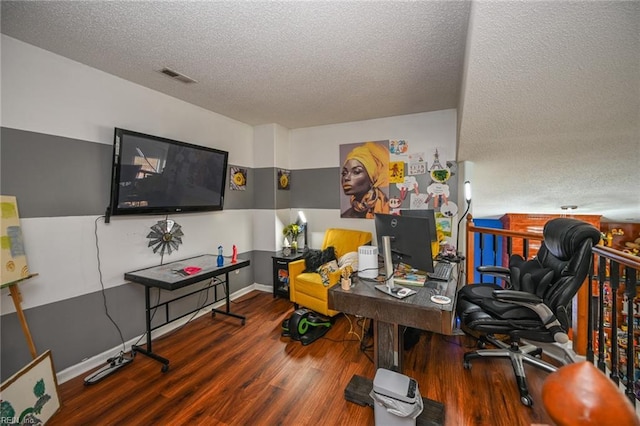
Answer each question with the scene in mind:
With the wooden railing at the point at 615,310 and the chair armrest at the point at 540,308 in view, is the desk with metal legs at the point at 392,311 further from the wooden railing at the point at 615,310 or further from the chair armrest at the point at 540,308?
the wooden railing at the point at 615,310

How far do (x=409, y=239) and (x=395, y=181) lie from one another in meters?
2.06

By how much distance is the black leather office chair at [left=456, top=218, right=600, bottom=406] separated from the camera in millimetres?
1783

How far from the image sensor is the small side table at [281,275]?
3750 millimetres

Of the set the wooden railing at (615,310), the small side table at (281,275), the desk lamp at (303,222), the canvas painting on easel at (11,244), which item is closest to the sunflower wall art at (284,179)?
the desk lamp at (303,222)

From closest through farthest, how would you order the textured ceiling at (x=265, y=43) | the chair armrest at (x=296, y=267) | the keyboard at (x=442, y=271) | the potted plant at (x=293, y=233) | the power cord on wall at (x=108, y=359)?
the textured ceiling at (x=265, y=43)
the keyboard at (x=442, y=271)
the power cord on wall at (x=108, y=359)
the chair armrest at (x=296, y=267)
the potted plant at (x=293, y=233)

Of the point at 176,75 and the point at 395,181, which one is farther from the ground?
the point at 176,75

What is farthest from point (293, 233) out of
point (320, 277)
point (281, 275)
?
point (320, 277)

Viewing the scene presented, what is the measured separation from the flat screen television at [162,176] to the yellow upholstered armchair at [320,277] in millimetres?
1349

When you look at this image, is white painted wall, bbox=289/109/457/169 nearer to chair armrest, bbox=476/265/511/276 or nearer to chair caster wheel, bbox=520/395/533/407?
chair armrest, bbox=476/265/511/276

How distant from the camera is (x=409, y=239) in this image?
5.83ft

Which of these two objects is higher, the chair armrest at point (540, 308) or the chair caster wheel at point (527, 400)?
the chair armrest at point (540, 308)

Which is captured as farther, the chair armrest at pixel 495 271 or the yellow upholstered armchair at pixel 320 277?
the yellow upholstered armchair at pixel 320 277

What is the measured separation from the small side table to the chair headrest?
270 centimetres

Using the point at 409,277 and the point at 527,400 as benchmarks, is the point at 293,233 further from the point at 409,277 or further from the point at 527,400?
the point at 527,400
